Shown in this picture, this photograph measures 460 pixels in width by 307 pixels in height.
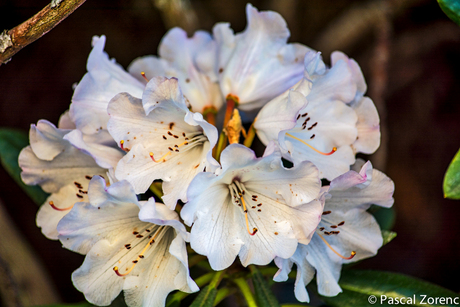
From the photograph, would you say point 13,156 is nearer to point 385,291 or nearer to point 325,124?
point 325,124

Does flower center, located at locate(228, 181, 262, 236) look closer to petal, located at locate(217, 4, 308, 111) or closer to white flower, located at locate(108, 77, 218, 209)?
white flower, located at locate(108, 77, 218, 209)

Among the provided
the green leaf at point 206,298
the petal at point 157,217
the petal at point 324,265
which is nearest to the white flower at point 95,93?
the petal at point 157,217

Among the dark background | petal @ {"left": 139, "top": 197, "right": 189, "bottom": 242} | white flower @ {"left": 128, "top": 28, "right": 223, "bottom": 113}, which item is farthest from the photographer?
the dark background

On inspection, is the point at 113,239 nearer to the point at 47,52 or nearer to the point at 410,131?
the point at 47,52

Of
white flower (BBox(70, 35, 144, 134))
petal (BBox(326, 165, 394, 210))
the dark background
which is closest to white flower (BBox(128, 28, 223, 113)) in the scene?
white flower (BBox(70, 35, 144, 134))

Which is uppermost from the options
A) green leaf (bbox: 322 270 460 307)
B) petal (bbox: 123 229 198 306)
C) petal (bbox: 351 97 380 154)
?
petal (bbox: 123 229 198 306)

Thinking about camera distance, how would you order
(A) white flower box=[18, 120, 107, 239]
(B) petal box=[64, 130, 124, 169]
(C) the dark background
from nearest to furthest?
(B) petal box=[64, 130, 124, 169] → (A) white flower box=[18, 120, 107, 239] → (C) the dark background

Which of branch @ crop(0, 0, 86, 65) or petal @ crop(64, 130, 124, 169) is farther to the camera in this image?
petal @ crop(64, 130, 124, 169)

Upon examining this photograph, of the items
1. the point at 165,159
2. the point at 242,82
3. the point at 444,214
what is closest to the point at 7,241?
the point at 165,159

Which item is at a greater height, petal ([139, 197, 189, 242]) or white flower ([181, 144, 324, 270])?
petal ([139, 197, 189, 242])
